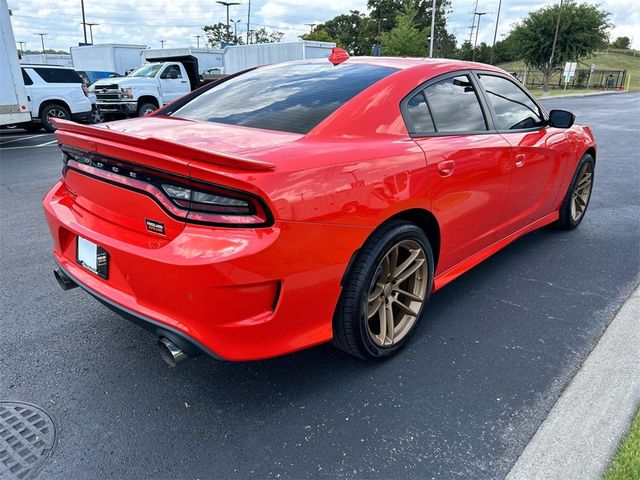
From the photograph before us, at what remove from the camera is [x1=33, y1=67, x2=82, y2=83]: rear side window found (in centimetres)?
1275

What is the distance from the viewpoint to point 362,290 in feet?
7.48

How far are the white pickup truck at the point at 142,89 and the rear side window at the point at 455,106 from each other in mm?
13259

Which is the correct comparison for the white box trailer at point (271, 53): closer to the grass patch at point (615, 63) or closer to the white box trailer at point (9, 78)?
the white box trailer at point (9, 78)

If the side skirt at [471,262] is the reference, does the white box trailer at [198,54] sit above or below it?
above

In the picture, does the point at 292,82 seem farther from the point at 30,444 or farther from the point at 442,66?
the point at 30,444

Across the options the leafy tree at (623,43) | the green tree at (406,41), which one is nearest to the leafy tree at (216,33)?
the green tree at (406,41)

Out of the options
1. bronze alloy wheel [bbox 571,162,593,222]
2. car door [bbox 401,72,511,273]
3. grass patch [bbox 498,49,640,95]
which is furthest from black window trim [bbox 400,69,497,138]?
grass patch [bbox 498,49,640,95]

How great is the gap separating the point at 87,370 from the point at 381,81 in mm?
2228

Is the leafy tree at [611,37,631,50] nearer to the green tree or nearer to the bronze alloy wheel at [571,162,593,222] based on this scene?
the green tree

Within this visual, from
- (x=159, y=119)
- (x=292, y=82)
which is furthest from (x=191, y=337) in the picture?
(x=292, y=82)

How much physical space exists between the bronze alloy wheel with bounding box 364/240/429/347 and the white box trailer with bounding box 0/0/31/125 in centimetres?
1008

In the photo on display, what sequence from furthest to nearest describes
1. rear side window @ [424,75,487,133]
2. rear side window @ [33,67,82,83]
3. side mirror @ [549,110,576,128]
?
rear side window @ [33,67,82,83] < side mirror @ [549,110,576,128] < rear side window @ [424,75,487,133]

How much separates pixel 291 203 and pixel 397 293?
1.05 metres

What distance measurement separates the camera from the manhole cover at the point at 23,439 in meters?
1.94
